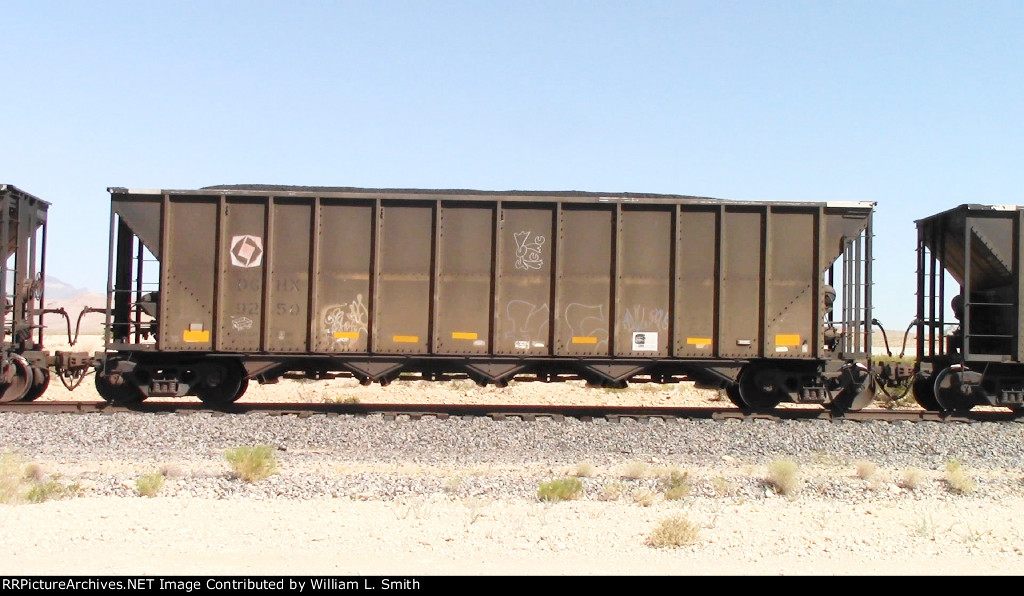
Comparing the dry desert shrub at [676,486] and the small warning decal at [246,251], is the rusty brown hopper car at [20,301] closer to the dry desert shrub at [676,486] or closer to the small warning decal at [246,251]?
the small warning decal at [246,251]

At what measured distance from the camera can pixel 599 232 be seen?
43.4 feet

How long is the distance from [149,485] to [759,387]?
363 inches

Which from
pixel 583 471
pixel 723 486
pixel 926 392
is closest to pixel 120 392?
pixel 583 471

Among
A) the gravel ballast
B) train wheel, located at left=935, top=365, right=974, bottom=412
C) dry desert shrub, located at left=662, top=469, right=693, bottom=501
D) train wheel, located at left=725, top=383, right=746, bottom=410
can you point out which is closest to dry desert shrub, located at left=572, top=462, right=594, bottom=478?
the gravel ballast

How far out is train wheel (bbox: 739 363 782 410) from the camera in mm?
13531

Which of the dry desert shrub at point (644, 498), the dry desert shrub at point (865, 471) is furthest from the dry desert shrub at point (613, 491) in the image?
the dry desert shrub at point (865, 471)

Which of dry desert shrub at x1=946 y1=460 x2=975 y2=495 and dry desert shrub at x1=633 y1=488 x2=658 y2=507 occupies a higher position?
dry desert shrub at x1=946 y1=460 x2=975 y2=495

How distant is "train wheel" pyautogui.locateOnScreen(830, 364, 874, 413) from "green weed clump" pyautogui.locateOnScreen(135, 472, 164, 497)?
1016 cm

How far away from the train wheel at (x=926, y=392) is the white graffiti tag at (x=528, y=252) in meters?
6.76

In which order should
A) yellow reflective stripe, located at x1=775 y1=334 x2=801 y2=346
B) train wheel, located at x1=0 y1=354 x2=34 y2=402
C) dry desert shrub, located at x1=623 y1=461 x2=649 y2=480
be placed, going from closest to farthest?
dry desert shrub, located at x1=623 y1=461 x2=649 y2=480
yellow reflective stripe, located at x1=775 y1=334 x2=801 y2=346
train wheel, located at x1=0 y1=354 x2=34 y2=402

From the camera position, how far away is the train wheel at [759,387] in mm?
13531

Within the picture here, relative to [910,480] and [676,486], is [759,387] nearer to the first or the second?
[910,480]

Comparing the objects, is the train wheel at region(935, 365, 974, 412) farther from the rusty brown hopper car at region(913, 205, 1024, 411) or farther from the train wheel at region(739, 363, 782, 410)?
the train wheel at region(739, 363, 782, 410)

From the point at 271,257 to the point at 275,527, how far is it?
23.5 ft
